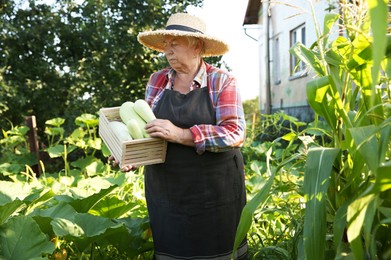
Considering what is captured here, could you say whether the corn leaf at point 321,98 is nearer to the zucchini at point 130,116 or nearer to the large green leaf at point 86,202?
the zucchini at point 130,116

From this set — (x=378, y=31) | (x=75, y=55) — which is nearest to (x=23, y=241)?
(x=378, y=31)

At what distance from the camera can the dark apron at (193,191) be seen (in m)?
2.21

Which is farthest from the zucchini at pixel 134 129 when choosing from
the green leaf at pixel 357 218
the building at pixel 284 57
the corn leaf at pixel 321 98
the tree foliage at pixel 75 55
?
the building at pixel 284 57

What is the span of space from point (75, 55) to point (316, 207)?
740 cm

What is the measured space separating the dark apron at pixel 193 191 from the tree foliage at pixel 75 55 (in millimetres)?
5500

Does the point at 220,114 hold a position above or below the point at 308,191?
above

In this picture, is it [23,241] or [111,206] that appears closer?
[23,241]

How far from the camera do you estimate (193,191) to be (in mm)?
2232

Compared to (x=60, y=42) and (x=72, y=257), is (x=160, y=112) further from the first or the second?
(x=60, y=42)

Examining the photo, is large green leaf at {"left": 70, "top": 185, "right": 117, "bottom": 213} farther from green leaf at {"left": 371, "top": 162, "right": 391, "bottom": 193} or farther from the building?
the building

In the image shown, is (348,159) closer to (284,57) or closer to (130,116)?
(130,116)

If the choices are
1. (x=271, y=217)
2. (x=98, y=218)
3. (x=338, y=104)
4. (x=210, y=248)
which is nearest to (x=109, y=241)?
(x=98, y=218)

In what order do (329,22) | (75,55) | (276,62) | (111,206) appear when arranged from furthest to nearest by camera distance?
1. (276,62)
2. (75,55)
3. (111,206)
4. (329,22)

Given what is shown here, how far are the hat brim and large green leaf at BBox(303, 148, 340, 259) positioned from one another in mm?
1004
